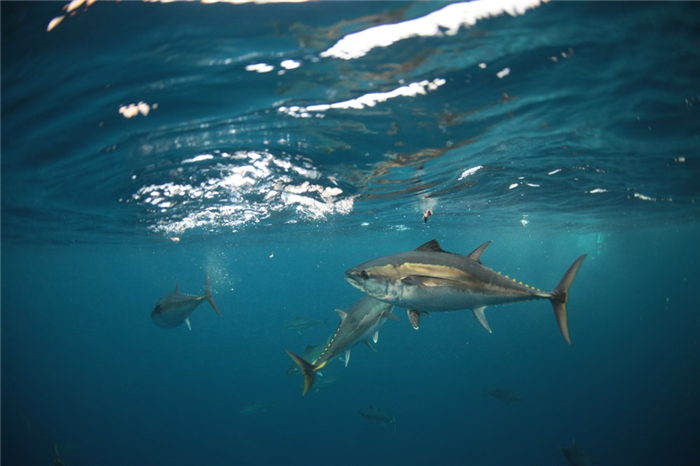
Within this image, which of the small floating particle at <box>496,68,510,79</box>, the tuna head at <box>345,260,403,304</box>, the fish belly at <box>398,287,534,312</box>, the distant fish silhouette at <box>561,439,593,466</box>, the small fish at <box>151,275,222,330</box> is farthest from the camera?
the distant fish silhouette at <box>561,439,593,466</box>

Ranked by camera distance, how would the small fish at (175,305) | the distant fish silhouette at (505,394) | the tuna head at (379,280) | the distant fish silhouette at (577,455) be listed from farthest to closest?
the distant fish silhouette at (505,394), the distant fish silhouette at (577,455), the small fish at (175,305), the tuna head at (379,280)

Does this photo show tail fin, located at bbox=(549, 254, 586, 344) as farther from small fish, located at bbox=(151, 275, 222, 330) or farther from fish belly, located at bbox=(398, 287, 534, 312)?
small fish, located at bbox=(151, 275, 222, 330)

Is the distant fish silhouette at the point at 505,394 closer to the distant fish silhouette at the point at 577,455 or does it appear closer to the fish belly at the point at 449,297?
the distant fish silhouette at the point at 577,455

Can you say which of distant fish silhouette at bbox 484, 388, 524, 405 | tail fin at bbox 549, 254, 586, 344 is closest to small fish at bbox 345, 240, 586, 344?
tail fin at bbox 549, 254, 586, 344

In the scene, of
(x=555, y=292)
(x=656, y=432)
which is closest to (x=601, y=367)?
(x=656, y=432)

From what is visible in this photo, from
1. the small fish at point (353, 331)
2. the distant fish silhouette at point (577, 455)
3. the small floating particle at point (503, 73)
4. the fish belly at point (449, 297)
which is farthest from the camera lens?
the distant fish silhouette at point (577, 455)

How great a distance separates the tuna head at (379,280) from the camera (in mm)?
4070

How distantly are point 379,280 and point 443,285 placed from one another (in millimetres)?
768

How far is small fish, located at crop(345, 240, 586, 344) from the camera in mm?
3895

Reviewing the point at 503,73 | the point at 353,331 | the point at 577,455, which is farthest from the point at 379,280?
the point at 577,455

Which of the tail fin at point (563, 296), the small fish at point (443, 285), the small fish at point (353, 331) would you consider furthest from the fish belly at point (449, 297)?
the small fish at point (353, 331)

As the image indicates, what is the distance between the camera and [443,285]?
12.7ft

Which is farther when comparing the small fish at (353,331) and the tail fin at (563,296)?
the small fish at (353,331)

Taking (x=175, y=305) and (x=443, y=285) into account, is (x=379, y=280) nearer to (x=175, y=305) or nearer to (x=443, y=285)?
(x=443, y=285)
